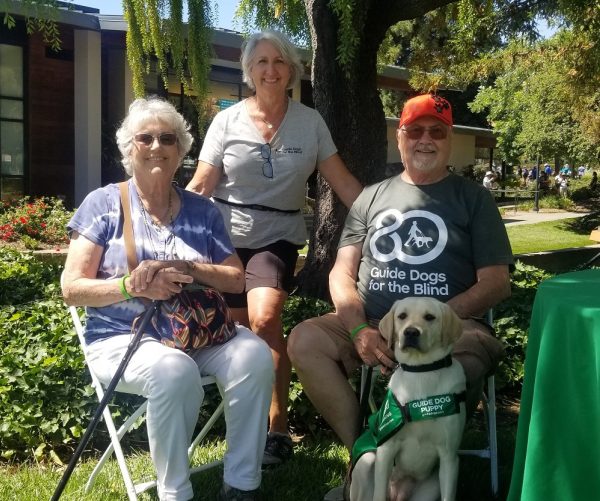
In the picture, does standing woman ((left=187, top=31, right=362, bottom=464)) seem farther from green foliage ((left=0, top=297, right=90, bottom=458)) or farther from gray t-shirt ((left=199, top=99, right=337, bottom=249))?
green foliage ((left=0, top=297, right=90, bottom=458))

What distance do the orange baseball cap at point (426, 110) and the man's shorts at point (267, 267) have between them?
3.06 feet

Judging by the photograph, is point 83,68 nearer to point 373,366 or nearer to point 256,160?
point 256,160

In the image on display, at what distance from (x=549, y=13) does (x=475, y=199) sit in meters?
5.75

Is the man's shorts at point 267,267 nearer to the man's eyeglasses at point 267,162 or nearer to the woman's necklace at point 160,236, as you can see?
the man's eyeglasses at point 267,162

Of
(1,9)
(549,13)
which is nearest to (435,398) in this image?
(1,9)

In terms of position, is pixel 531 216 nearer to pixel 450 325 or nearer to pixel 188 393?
pixel 450 325

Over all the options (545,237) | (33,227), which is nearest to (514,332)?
(33,227)

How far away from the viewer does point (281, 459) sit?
11.9 ft

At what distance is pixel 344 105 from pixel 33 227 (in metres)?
7.04

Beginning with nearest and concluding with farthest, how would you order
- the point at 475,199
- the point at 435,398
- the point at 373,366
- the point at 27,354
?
the point at 435,398 < the point at 373,366 < the point at 475,199 < the point at 27,354

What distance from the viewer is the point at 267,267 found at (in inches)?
146

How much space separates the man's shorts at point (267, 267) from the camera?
145 inches

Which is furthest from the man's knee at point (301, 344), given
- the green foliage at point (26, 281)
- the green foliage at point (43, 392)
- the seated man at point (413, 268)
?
the green foliage at point (26, 281)

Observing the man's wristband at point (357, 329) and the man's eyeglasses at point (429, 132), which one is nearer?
the man's wristband at point (357, 329)
